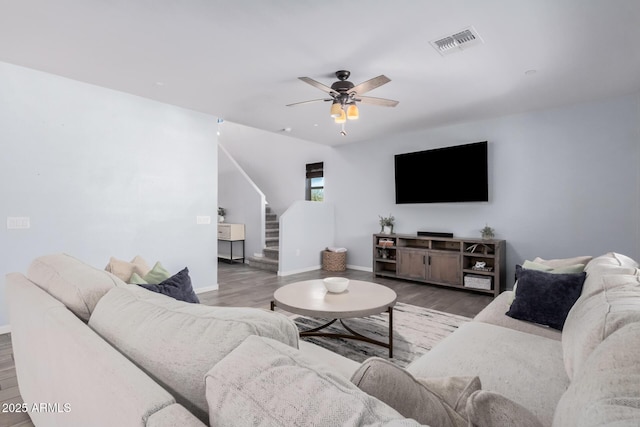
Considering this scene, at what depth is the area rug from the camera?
2563 mm

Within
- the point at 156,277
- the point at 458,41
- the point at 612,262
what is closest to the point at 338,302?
the point at 156,277

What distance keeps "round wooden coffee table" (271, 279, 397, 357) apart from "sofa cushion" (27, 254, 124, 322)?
4.35ft

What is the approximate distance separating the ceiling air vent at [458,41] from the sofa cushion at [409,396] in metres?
2.61

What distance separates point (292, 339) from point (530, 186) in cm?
478

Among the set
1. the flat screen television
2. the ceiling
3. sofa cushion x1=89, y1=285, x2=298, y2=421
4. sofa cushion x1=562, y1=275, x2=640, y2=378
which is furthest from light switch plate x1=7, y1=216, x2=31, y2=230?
the flat screen television

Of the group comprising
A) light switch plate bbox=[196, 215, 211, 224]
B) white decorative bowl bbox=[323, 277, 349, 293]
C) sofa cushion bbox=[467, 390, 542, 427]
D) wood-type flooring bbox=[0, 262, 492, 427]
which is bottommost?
wood-type flooring bbox=[0, 262, 492, 427]

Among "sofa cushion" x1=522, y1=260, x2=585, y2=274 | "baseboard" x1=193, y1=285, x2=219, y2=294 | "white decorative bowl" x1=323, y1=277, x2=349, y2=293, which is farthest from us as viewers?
"baseboard" x1=193, y1=285, x2=219, y2=294

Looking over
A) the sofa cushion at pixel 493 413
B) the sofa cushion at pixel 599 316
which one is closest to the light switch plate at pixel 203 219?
the sofa cushion at pixel 599 316

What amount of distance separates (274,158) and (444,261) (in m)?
4.86

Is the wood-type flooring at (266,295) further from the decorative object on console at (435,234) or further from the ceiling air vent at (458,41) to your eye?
the ceiling air vent at (458,41)

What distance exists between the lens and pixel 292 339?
87 cm

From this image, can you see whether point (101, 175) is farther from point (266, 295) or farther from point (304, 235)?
point (304, 235)

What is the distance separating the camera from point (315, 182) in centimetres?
A: 738

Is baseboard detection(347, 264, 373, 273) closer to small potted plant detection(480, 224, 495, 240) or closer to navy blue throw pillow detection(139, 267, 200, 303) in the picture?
small potted plant detection(480, 224, 495, 240)
